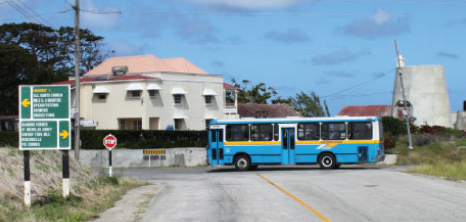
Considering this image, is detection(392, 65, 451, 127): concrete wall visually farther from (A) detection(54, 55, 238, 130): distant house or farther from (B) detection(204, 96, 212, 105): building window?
(B) detection(204, 96, 212, 105): building window

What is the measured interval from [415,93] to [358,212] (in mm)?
47492

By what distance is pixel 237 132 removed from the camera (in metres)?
34.7

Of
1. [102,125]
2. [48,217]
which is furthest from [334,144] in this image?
[102,125]

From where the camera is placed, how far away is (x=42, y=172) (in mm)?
16906

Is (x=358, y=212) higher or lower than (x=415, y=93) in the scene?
lower

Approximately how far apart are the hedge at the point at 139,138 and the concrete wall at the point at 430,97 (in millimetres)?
21144

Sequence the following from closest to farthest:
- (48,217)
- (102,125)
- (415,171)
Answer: (48,217), (415,171), (102,125)

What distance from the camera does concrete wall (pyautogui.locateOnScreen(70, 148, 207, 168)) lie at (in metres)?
46.1

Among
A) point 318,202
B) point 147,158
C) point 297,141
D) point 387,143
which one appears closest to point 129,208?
point 318,202

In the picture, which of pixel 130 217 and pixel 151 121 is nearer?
pixel 130 217

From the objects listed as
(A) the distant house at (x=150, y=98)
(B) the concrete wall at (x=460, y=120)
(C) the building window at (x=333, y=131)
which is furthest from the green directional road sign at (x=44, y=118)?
(B) the concrete wall at (x=460, y=120)

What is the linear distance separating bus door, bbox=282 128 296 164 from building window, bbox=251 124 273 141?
78 centimetres

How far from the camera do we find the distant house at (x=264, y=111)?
7276 centimetres

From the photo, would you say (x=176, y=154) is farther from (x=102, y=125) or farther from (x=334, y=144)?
(x=334, y=144)
